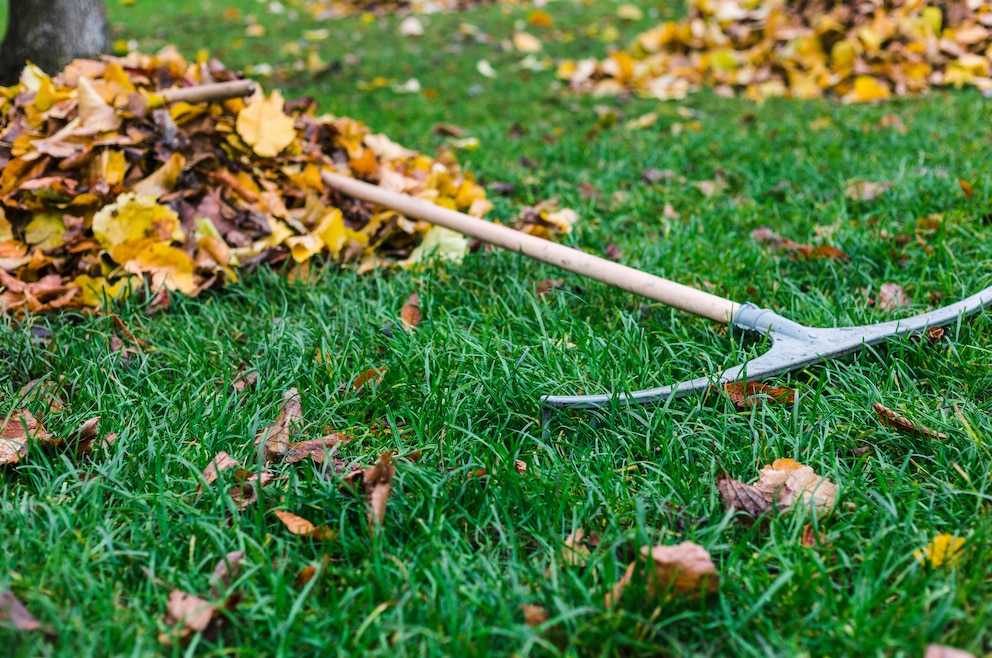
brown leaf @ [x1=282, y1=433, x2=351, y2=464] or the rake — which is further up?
the rake

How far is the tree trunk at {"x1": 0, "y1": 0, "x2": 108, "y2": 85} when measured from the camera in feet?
14.4

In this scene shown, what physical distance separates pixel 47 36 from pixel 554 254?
11.7 feet

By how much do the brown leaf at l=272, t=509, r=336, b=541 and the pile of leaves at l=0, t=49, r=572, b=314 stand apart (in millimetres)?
1410

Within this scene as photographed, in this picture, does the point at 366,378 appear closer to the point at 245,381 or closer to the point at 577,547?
the point at 245,381

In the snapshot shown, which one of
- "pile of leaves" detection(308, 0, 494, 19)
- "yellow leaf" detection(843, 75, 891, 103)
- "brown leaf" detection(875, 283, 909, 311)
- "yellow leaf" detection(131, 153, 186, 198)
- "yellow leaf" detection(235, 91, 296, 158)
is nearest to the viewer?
"brown leaf" detection(875, 283, 909, 311)

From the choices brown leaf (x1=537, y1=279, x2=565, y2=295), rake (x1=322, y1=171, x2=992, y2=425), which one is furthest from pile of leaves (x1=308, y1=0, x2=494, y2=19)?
rake (x1=322, y1=171, x2=992, y2=425)

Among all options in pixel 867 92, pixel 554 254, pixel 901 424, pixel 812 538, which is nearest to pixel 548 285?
pixel 554 254

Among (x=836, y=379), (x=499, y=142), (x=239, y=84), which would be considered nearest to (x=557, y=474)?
(x=836, y=379)

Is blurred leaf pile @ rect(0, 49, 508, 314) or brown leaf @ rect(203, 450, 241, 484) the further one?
blurred leaf pile @ rect(0, 49, 508, 314)

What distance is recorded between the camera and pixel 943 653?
4.00 feet

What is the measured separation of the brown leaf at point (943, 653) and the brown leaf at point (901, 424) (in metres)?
0.65

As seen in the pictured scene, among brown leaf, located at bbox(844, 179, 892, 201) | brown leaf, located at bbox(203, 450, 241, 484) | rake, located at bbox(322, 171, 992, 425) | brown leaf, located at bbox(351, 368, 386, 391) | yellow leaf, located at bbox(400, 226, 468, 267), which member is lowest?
brown leaf, located at bbox(844, 179, 892, 201)

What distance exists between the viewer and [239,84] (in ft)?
10.3

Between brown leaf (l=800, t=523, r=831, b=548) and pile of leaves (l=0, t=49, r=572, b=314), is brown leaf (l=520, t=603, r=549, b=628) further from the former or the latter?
pile of leaves (l=0, t=49, r=572, b=314)
